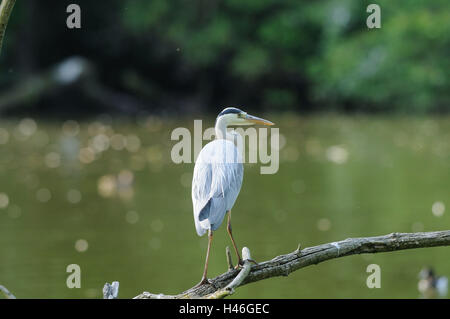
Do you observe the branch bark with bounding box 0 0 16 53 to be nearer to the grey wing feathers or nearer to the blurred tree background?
the grey wing feathers

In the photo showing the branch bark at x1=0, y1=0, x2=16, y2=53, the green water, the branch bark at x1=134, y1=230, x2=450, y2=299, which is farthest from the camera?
the green water

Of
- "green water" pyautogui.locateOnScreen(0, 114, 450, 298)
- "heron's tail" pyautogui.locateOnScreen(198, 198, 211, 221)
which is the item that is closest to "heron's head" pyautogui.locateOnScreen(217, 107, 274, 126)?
"heron's tail" pyautogui.locateOnScreen(198, 198, 211, 221)

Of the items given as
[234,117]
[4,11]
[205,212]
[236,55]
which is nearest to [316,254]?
[205,212]

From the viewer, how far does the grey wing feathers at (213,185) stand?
10.8 ft

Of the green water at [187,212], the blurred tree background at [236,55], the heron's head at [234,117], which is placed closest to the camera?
the heron's head at [234,117]

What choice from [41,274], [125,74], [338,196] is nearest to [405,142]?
[338,196]

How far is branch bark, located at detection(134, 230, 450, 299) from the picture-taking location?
10.3 ft

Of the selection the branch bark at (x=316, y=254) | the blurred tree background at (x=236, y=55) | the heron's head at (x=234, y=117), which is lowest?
the branch bark at (x=316, y=254)

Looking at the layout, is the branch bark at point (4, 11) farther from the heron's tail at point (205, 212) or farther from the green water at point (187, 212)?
the green water at point (187, 212)

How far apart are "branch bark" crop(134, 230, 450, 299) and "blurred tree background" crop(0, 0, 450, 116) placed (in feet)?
56.0

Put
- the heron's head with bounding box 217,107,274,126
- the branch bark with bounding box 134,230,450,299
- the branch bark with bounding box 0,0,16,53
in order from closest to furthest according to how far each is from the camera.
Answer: the branch bark with bounding box 0,0,16,53, the branch bark with bounding box 134,230,450,299, the heron's head with bounding box 217,107,274,126

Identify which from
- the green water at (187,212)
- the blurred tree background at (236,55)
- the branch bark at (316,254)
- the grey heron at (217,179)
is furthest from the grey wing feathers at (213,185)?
the blurred tree background at (236,55)

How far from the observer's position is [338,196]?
10180 mm

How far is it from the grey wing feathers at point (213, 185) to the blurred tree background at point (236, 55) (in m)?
17.0
